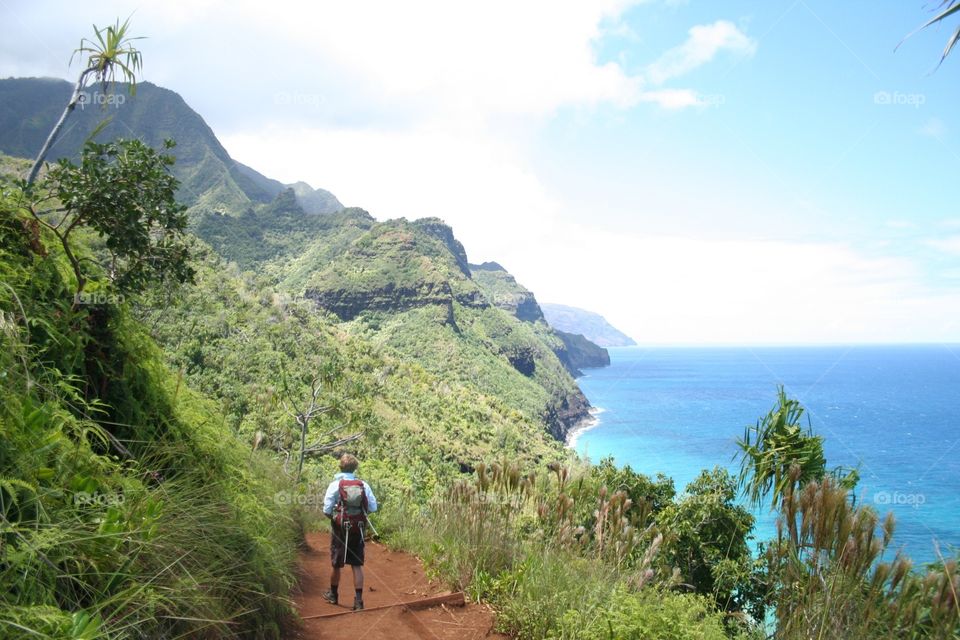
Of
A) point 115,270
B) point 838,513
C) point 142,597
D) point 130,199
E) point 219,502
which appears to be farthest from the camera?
point 115,270

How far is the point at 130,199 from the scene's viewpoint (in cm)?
432

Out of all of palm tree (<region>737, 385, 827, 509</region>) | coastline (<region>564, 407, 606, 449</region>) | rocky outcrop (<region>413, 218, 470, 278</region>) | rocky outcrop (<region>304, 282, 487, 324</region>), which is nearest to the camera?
palm tree (<region>737, 385, 827, 509</region>)

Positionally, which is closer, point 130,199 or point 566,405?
point 130,199

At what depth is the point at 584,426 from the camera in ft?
374

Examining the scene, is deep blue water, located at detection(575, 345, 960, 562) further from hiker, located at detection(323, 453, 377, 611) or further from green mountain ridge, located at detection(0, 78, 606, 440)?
green mountain ridge, located at detection(0, 78, 606, 440)

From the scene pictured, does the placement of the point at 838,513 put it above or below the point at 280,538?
above

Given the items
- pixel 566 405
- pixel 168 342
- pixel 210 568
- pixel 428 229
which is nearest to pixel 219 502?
pixel 210 568

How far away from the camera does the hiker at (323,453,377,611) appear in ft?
18.0

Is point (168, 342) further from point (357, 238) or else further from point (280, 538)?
point (357, 238)

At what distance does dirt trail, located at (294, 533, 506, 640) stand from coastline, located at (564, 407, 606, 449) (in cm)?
9137

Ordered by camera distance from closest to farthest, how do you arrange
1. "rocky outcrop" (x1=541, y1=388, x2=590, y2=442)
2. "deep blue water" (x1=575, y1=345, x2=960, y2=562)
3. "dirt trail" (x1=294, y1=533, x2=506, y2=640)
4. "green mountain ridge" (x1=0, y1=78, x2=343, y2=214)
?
"dirt trail" (x1=294, y1=533, x2=506, y2=640)
"deep blue water" (x1=575, y1=345, x2=960, y2=562)
"rocky outcrop" (x1=541, y1=388, x2=590, y2=442)
"green mountain ridge" (x1=0, y1=78, x2=343, y2=214)

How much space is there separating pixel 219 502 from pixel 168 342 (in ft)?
99.3

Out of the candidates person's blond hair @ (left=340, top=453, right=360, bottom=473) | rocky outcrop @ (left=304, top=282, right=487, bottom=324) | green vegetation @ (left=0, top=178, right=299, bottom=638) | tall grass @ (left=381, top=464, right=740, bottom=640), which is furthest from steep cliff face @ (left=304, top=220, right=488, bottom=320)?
green vegetation @ (left=0, top=178, right=299, bottom=638)

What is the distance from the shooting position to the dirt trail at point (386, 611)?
4.69m
